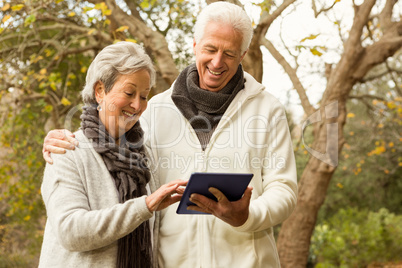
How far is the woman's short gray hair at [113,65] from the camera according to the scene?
1.89m

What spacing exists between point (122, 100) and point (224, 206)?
1.91ft

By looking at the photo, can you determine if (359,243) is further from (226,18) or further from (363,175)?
(226,18)

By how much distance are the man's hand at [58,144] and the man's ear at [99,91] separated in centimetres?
19

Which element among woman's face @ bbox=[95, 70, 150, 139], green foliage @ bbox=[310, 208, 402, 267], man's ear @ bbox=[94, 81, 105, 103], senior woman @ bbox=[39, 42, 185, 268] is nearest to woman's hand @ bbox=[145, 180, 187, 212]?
senior woman @ bbox=[39, 42, 185, 268]

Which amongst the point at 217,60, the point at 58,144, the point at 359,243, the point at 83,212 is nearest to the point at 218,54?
the point at 217,60

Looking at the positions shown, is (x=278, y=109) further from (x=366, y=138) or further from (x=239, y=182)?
(x=366, y=138)

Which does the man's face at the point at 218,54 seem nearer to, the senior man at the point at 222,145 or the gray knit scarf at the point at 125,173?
the senior man at the point at 222,145

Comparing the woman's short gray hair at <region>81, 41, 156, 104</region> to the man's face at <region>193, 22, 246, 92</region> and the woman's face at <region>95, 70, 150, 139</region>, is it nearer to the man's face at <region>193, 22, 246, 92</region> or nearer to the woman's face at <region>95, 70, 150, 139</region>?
the woman's face at <region>95, 70, 150, 139</region>

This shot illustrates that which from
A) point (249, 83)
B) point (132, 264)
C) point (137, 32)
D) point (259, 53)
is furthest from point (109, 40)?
point (132, 264)

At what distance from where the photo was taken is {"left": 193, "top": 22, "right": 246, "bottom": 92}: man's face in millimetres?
2240

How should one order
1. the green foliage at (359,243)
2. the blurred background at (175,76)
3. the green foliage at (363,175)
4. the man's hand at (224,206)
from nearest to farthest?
the man's hand at (224,206) < the blurred background at (175,76) < the green foliage at (359,243) < the green foliage at (363,175)

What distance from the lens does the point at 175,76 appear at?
467cm

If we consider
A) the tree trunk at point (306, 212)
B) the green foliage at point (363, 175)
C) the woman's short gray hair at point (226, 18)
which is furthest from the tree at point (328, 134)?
the green foliage at point (363, 175)

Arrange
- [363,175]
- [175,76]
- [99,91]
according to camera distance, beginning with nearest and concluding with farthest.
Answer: [99,91] < [175,76] < [363,175]
